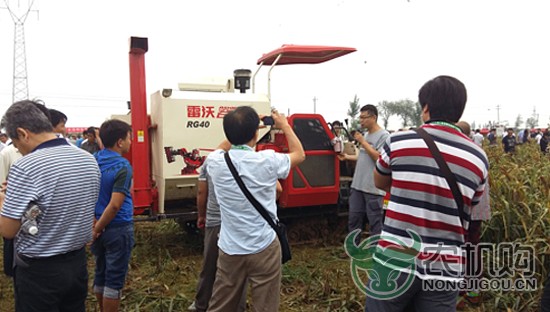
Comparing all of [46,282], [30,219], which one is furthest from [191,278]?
[30,219]

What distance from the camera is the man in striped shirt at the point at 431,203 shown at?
5.79 feet

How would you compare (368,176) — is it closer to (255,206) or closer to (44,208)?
(255,206)

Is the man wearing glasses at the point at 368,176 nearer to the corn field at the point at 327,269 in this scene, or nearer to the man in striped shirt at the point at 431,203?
→ the corn field at the point at 327,269

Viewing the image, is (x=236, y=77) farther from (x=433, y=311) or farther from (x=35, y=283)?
(x=433, y=311)

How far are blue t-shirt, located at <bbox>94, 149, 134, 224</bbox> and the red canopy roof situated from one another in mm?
3075

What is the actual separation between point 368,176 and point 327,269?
Answer: 1187 millimetres

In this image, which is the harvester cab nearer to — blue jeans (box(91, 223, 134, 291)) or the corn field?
the corn field

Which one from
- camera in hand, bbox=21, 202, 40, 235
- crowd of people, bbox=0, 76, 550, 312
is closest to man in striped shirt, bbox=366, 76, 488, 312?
crowd of people, bbox=0, 76, 550, 312

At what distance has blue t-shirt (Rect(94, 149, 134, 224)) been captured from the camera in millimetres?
2795

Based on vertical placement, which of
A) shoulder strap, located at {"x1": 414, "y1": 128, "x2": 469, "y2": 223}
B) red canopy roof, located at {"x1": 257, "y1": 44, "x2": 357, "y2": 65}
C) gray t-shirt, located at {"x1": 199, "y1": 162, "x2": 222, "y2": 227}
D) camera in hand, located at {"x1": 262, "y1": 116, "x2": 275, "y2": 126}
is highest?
red canopy roof, located at {"x1": 257, "y1": 44, "x2": 357, "y2": 65}

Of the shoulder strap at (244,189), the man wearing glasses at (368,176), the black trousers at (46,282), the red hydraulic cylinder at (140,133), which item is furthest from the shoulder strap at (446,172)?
the red hydraulic cylinder at (140,133)

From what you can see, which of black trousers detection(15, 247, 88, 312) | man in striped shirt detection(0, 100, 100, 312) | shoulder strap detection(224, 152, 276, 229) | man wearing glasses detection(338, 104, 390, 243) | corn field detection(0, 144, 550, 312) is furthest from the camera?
man wearing glasses detection(338, 104, 390, 243)

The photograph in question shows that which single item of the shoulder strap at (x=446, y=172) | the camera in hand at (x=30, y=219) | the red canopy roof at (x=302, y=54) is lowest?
the camera in hand at (x=30, y=219)

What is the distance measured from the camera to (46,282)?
202 cm
